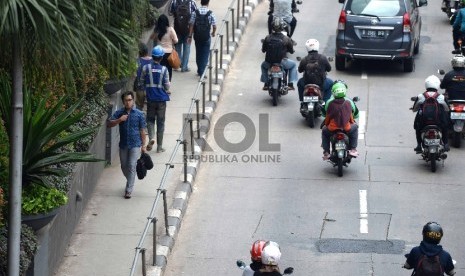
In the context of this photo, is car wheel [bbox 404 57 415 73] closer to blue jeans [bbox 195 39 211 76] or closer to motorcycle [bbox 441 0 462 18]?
motorcycle [bbox 441 0 462 18]

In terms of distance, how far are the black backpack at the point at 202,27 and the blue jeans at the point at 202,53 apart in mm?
85

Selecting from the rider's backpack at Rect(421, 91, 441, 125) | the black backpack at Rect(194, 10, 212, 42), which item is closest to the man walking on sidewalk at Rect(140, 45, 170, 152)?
the rider's backpack at Rect(421, 91, 441, 125)

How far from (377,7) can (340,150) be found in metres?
7.32

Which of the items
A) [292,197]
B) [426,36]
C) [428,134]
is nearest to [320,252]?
[292,197]

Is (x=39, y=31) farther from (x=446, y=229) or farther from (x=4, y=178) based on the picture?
(x=446, y=229)

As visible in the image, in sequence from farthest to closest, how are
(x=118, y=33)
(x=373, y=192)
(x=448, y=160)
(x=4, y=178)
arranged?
1. (x=448, y=160)
2. (x=373, y=192)
3. (x=4, y=178)
4. (x=118, y=33)

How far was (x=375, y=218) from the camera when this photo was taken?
18438 millimetres

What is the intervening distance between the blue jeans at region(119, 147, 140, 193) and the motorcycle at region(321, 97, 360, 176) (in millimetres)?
3479

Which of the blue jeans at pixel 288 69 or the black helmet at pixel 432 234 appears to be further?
the blue jeans at pixel 288 69

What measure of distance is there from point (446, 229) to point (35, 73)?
25.7 ft

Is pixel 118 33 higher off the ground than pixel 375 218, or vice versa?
pixel 118 33

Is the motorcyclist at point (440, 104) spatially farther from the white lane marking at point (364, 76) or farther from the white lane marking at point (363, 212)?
the white lane marking at point (364, 76)

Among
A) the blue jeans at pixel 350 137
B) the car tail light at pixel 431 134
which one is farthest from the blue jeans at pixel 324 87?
the car tail light at pixel 431 134

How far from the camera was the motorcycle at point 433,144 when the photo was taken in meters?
20.4
